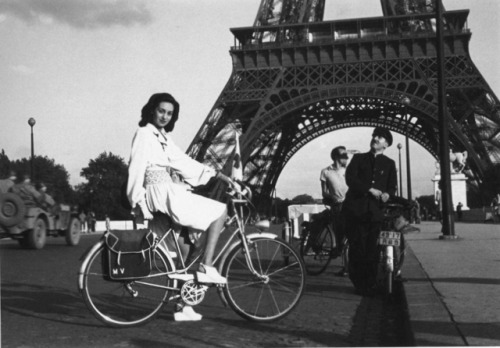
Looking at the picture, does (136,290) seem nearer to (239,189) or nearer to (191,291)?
(191,291)

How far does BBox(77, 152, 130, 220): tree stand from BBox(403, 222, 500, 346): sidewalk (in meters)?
22.0

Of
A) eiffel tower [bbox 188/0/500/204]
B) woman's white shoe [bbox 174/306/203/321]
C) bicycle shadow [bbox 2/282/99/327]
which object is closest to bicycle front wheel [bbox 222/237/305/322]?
woman's white shoe [bbox 174/306/203/321]

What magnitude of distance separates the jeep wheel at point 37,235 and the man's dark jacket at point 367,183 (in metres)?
9.92

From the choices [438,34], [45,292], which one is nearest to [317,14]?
[438,34]

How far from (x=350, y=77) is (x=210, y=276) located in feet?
108

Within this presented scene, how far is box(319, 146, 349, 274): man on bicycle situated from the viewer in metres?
8.32

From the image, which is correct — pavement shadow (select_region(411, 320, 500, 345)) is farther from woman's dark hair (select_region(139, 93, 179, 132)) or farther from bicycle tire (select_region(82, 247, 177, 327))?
woman's dark hair (select_region(139, 93, 179, 132))

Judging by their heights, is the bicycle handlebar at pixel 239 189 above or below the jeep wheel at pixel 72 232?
above

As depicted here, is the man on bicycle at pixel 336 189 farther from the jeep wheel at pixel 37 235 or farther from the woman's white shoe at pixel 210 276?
the jeep wheel at pixel 37 235

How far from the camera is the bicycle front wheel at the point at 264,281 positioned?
5.07m

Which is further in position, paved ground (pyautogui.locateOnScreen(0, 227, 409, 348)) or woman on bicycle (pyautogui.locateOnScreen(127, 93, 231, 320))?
woman on bicycle (pyautogui.locateOnScreen(127, 93, 231, 320))

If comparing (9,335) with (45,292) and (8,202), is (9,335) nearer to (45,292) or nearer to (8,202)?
(45,292)

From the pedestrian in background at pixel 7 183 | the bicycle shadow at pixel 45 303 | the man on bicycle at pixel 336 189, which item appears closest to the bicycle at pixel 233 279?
the bicycle shadow at pixel 45 303

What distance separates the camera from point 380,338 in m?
4.71
